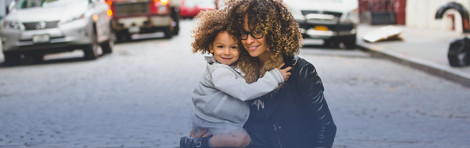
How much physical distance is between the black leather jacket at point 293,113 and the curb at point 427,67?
6.77 m

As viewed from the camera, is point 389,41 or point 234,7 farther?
point 389,41

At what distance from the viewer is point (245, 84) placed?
290 centimetres

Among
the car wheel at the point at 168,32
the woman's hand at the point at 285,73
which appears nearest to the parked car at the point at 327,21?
the car wheel at the point at 168,32

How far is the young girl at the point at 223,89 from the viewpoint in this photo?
288 centimetres

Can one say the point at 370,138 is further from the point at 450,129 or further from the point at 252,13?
the point at 252,13

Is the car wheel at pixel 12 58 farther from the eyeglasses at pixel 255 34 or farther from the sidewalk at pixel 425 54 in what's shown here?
the eyeglasses at pixel 255 34

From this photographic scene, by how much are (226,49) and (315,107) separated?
1.53 ft

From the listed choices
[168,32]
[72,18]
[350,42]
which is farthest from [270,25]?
[168,32]

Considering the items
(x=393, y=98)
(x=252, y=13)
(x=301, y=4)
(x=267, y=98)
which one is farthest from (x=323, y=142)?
(x=301, y=4)

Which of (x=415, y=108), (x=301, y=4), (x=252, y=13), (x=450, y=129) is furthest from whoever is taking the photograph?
(x=301, y=4)

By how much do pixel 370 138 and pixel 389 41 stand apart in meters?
12.6

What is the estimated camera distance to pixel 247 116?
2990 mm

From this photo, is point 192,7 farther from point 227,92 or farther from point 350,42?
point 227,92

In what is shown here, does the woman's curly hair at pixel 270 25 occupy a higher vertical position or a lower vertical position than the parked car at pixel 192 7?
higher
